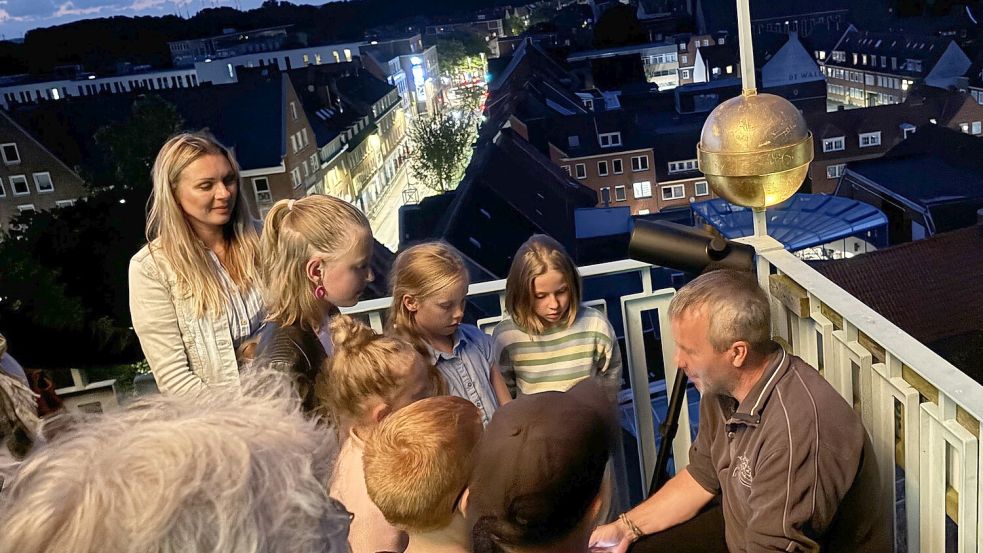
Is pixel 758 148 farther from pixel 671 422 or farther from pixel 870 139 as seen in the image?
pixel 870 139

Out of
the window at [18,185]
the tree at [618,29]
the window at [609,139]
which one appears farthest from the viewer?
the tree at [618,29]

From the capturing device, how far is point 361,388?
134 centimetres

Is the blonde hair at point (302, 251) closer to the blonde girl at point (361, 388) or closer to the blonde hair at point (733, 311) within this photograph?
the blonde girl at point (361, 388)

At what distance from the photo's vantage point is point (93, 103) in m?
20.5

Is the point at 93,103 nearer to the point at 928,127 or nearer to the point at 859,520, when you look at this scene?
the point at 859,520

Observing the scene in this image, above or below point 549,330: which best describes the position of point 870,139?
below

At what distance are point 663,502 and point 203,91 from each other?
20.2 metres

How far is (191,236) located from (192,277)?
10 centimetres

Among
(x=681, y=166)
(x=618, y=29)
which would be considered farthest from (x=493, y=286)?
(x=618, y=29)

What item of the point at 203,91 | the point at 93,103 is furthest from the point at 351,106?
the point at 93,103

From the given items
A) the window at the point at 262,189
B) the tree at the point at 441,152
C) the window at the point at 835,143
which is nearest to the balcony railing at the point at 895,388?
the window at the point at 262,189

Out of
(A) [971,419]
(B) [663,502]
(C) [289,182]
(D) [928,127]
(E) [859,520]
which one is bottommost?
(D) [928,127]

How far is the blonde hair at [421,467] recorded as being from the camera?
3.22 ft

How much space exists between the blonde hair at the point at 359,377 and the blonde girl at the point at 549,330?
0.54m
